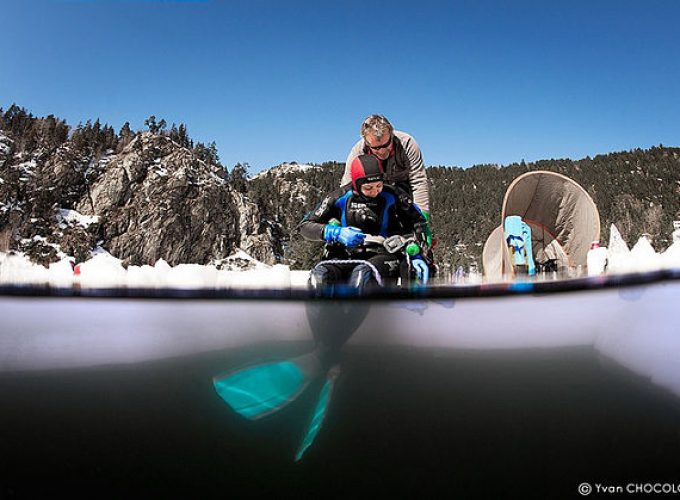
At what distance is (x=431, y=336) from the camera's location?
3.32ft

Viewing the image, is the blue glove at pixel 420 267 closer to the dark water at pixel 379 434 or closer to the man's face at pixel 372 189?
the man's face at pixel 372 189

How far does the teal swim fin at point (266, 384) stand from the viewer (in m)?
1.01

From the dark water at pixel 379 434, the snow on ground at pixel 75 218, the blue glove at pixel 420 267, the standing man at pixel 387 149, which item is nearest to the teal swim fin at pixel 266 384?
the dark water at pixel 379 434

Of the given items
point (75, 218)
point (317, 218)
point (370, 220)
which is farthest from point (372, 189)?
point (75, 218)

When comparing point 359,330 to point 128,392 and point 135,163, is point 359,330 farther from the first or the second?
point 135,163

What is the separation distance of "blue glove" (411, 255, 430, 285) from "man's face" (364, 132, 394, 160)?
2.23ft

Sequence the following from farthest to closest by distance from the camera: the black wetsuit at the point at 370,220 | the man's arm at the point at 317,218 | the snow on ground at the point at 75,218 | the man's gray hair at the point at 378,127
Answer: the snow on ground at the point at 75,218, the man's gray hair at the point at 378,127, the man's arm at the point at 317,218, the black wetsuit at the point at 370,220

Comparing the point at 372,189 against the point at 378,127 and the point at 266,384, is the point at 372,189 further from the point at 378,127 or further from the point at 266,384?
the point at 266,384

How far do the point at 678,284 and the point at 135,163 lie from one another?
53.2 metres

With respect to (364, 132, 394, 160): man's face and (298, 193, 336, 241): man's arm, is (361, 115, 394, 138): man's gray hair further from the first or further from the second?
(298, 193, 336, 241): man's arm

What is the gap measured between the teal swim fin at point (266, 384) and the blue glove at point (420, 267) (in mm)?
659

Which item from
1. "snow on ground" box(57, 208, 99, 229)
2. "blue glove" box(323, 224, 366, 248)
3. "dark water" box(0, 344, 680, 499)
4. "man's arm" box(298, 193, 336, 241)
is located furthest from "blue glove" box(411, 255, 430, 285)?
"snow on ground" box(57, 208, 99, 229)

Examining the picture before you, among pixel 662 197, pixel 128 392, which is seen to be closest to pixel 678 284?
pixel 128 392

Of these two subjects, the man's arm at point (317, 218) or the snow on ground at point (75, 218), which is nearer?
the man's arm at point (317, 218)
